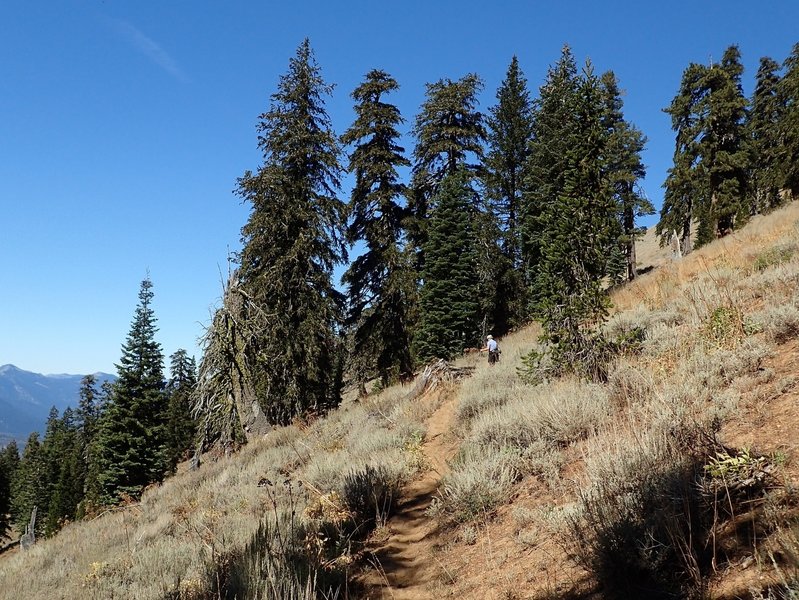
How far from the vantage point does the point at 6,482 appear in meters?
62.3

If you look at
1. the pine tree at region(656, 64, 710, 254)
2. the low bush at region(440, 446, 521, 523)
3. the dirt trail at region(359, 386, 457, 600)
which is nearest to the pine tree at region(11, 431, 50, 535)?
the dirt trail at region(359, 386, 457, 600)

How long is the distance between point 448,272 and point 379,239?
186 inches

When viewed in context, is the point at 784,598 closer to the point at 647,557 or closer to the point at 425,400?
the point at 647,557

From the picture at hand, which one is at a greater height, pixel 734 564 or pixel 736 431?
pixel 736 431

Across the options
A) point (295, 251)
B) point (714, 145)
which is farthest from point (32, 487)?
point (714, 145)

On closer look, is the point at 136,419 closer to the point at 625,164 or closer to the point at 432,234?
the point at 432,234

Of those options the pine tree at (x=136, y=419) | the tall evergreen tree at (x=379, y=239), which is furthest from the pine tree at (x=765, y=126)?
the pine tree at (x=136, y=419)

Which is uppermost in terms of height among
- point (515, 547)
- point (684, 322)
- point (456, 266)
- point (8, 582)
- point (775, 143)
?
point (775, 143)

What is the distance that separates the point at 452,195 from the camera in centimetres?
2430

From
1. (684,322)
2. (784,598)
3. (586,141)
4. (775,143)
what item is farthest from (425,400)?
(775,143)

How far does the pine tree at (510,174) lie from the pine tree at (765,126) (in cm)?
2024

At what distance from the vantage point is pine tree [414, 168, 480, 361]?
942 inches

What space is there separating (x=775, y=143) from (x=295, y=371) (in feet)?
137

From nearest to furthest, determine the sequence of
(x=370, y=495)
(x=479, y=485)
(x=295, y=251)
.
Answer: (x=479, y=485), (x=370, y=495), (x=295, y=251)
